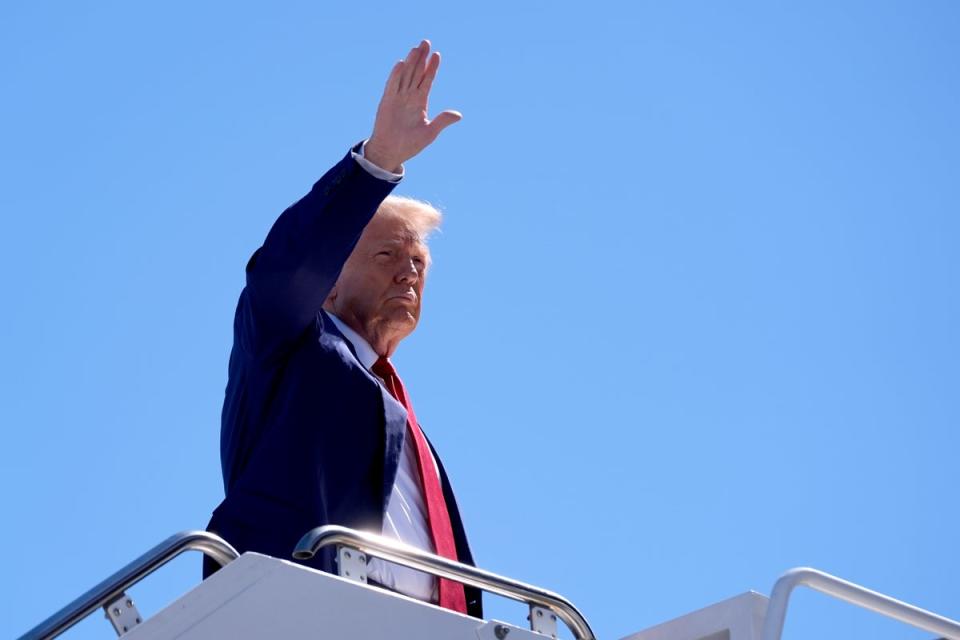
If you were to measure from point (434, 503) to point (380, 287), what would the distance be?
1.02m

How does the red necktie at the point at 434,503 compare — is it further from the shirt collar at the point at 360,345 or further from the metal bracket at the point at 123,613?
the metal bracket at the point at 123,613

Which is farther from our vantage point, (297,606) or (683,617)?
(683,617)

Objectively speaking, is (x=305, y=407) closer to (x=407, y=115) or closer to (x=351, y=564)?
(x=407, y=115)

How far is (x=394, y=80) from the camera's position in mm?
5133

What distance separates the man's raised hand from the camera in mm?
5125

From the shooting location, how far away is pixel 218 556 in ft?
12.8

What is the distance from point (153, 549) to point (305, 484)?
1163 mm

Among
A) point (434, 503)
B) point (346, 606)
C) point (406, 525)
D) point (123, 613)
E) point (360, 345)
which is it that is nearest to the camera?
point (123, 613)

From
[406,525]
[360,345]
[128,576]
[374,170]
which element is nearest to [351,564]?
[128,576]

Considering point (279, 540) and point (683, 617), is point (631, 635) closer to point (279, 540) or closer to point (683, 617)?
point (683, 617)

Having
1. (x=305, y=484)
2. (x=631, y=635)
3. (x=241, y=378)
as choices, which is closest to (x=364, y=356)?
(x=241, y=378)

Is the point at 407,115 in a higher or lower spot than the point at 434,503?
higher

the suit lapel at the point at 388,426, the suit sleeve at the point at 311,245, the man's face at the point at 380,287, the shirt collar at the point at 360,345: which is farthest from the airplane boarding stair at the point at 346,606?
the man's face at the point at 380,287

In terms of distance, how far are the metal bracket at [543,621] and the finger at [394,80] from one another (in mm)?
1722
